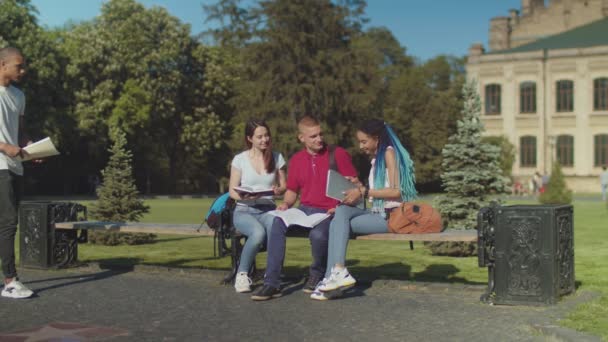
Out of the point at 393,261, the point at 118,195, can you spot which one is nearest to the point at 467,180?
the point at 393,261

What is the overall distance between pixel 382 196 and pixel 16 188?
3.74m

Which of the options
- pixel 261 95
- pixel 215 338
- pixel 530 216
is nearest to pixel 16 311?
pixel 215 338

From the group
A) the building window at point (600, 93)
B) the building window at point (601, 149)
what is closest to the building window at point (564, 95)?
the building window at point (600, 93)

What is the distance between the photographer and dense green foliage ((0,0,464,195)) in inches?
1724

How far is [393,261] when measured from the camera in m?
10.9

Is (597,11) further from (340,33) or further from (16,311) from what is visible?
(16,311)

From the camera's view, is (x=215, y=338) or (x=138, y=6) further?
(x=138, y=6)

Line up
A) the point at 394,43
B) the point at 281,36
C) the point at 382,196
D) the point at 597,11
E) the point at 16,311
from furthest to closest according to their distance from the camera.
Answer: the point at 394,43 → the point at 597,11 → the point at 281,36 → the point at 382,196 → the point at 16,311

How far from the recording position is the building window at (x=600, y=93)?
59.7 meters

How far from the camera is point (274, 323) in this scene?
19.8 ft

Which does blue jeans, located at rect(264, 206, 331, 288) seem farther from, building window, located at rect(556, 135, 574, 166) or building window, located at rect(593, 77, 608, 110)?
building window, located at rect(593, 77, 608, 110)

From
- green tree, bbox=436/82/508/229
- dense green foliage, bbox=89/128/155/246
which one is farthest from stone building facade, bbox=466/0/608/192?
dense green foliage, bbox=89/128/155/246

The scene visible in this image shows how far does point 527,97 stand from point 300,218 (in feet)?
193

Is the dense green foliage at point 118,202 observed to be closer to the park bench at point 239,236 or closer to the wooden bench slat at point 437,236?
the park bench at point 239,236
